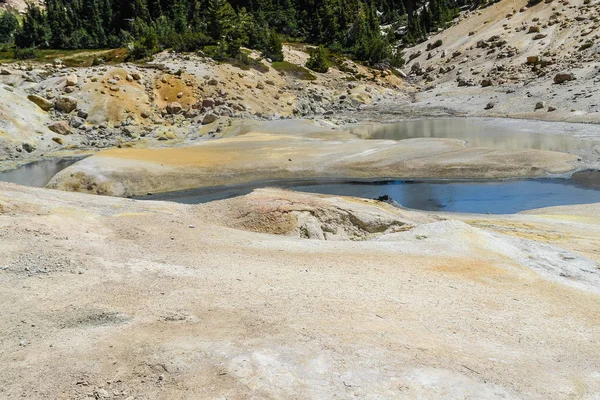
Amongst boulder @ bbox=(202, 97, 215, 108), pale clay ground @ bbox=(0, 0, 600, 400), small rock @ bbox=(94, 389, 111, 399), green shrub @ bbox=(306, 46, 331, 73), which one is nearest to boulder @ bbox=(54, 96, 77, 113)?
boulder @ bbox=(202, 97, 215, 108)

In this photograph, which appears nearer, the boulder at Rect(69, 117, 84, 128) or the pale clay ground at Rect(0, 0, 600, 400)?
the pale clay ground at Rect(0, 0, 600, 400)

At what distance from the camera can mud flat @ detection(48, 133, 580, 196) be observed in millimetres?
35875

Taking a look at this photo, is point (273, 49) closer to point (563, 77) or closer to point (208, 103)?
point (208, 103)

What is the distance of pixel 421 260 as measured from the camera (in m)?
16.0

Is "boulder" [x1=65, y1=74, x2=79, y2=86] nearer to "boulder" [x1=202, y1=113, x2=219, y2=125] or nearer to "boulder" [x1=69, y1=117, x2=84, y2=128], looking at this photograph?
"boulder" [x1=69, y1=117, x2=84, y2=128]

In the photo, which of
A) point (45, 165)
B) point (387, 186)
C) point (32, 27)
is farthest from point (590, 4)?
point (32, 27)

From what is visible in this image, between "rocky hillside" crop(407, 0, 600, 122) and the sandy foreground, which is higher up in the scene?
"rocky hillside" crop(407, 0, 600, 122)

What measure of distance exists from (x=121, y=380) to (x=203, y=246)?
25.4 ft

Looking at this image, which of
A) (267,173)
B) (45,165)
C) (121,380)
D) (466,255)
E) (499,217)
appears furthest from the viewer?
(45,165)

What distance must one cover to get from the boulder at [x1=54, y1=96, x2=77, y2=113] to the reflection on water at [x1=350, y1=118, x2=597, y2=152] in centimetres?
2777

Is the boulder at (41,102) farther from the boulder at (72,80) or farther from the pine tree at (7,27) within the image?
the pine tree at (7,27)

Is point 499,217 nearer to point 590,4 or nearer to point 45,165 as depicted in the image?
point 45,165

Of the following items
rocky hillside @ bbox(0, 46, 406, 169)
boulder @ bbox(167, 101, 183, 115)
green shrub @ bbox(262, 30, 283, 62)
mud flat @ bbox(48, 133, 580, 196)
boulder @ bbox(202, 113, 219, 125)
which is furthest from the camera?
green shrub @ bbox(262, 30, 283, 62)

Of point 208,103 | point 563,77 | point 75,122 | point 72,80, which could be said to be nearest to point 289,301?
point 75,122
